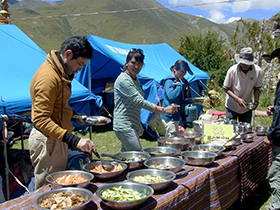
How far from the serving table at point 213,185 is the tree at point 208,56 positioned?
10281mm

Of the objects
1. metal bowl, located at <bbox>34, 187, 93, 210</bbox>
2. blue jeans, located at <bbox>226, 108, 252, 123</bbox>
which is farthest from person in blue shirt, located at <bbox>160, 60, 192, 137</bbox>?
metal bowl, located at <bbox>34, 187, 93, 210</bbox>

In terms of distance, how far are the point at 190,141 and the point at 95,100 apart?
6.66 ft

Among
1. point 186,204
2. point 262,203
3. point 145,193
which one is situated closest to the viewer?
point 145,193

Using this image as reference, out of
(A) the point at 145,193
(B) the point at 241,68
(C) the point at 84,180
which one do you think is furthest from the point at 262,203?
(C) the point at 84,180

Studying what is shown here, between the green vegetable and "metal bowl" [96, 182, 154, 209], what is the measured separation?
0.03m

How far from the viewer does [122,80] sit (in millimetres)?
2414

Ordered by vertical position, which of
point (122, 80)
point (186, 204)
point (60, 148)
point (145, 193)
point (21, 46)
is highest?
point (21, 46)

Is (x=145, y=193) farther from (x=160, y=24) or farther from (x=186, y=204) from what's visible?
(x=160, y=24)

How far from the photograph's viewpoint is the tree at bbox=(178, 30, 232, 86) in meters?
13.3

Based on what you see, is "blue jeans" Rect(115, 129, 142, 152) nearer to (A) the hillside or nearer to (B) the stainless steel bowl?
(B) the stainless steel bowl

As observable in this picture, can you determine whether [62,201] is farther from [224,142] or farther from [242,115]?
[242,115]

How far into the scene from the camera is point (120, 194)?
151 centimetres

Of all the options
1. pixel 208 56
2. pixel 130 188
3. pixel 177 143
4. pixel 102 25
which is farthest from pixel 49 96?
pixel 102 25

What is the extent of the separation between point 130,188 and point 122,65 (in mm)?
4914
